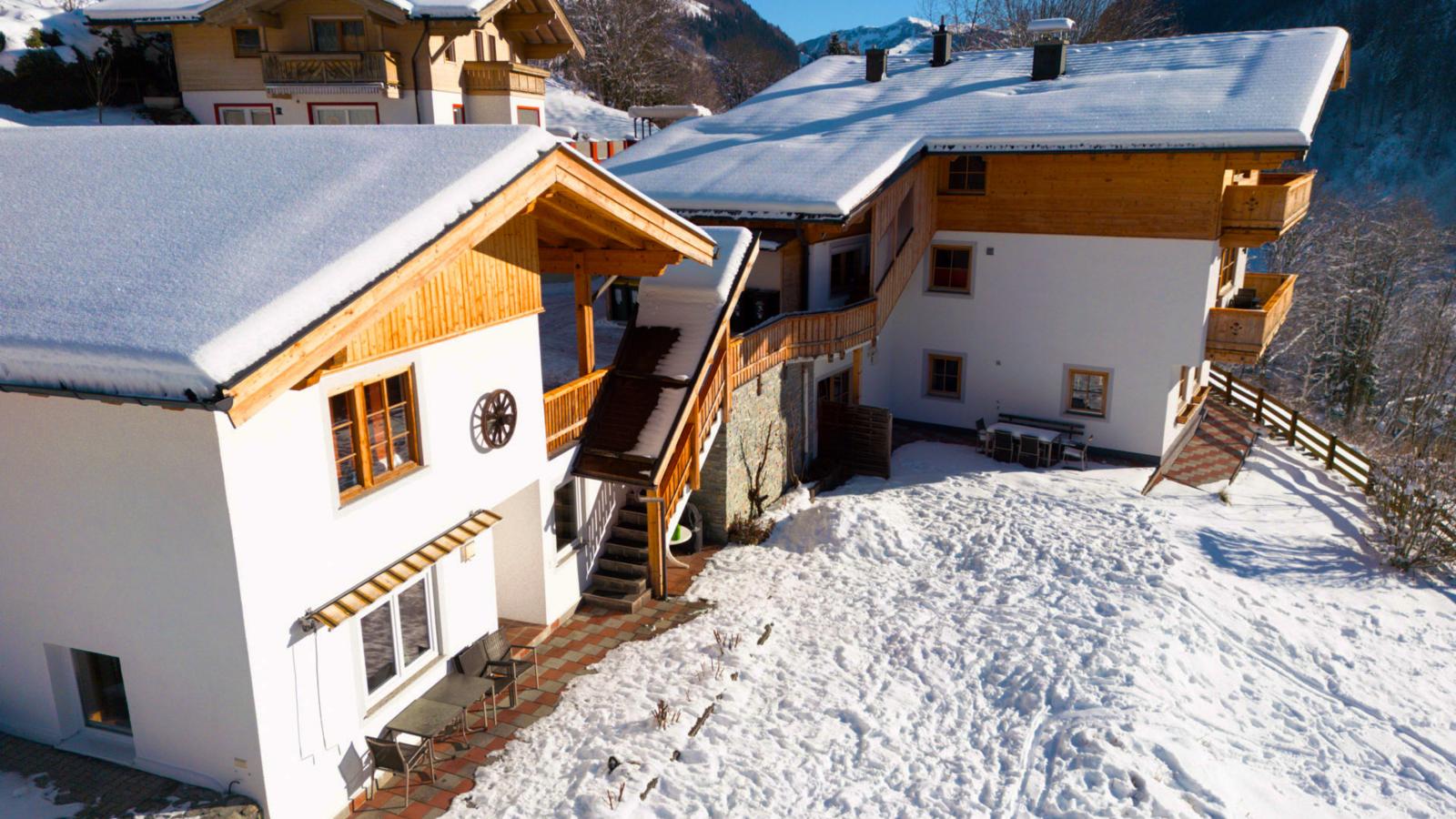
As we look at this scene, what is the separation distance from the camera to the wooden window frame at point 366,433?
370 inches

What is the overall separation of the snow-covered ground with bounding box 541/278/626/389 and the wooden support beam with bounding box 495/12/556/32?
14.3 metres

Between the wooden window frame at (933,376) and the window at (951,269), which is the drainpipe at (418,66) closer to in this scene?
the window at (951,269)

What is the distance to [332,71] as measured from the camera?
30.1 meters

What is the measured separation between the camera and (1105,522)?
1808cm

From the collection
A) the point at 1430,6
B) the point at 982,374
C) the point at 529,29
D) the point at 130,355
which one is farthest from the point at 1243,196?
the point at 1430,6

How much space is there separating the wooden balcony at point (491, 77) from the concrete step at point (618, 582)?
78.7ft

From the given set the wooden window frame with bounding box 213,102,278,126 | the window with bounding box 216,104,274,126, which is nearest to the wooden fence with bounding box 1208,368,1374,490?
the wooden window frame with bounding box 213,102,278,126

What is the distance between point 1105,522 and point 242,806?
1505 centimetres

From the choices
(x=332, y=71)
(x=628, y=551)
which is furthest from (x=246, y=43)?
(x=628, y=551)

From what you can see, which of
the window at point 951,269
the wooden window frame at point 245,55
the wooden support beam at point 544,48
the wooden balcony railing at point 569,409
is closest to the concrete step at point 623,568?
the wooden balcony railing at point 569,409

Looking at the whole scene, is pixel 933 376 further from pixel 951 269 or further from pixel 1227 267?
pixel 1227 267

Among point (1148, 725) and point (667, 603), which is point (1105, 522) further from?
point (667, 603)

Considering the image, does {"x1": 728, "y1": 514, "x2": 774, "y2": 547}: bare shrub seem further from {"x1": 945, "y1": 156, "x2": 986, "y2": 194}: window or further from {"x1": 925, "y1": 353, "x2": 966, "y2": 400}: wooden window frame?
{"x1": 945, "y1": 156, "x2": 986, "y2": 194}: window

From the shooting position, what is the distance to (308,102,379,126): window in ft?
104
